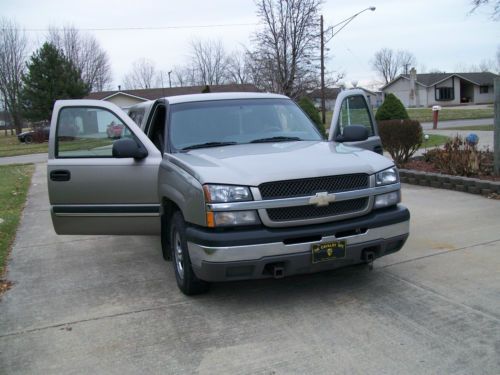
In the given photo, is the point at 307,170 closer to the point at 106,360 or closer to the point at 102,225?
the point at 106,360

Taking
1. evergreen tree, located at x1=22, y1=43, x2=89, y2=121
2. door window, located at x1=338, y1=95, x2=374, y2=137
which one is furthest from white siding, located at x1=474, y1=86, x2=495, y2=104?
door window, located at x1=338, y1=95, x2=374, y2=137

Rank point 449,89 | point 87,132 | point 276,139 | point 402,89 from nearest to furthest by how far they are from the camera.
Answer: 1. point 276,139
2. point 87,132
3. point 449,89
4. point 402,89

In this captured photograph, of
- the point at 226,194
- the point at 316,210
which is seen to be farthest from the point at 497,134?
the point at 226,194

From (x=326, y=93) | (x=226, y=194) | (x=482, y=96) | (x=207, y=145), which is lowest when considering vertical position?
(x=226, y=194)

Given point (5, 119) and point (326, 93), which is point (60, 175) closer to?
point (326, 93)

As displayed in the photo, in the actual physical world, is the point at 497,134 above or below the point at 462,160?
above

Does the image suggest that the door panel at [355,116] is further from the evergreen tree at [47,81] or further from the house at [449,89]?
the house at [449,89]

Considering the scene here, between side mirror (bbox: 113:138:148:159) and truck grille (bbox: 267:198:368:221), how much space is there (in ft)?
5.73

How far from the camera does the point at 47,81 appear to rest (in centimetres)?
4300

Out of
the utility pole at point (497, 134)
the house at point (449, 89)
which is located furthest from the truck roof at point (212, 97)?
the house at point (449, 89)

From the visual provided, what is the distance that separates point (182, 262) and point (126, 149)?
4.08ft

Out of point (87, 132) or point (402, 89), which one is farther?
point (402, 89)

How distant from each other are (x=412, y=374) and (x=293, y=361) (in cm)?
74

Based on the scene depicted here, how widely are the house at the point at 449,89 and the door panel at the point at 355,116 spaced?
218ft
